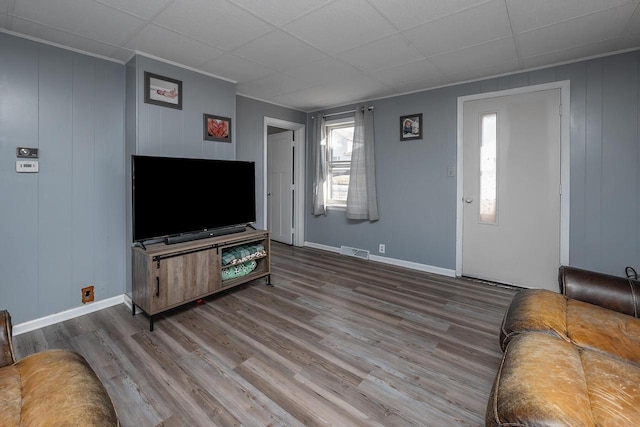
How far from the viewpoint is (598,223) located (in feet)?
9.68

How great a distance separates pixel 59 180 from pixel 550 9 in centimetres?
412

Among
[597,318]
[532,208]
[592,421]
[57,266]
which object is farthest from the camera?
[532,208]

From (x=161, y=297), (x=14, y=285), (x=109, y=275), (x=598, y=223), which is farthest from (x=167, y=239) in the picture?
(x=598, y=223)

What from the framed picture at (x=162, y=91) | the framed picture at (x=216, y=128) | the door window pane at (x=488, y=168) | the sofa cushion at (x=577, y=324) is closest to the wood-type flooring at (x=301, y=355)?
the sofa cushion at (x=577, y=324)

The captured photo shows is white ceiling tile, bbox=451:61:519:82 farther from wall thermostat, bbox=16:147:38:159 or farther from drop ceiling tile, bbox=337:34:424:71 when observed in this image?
wall thermostat, bbox=16:147:38:159

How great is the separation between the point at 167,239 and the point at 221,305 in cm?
83

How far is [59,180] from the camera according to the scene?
260cm

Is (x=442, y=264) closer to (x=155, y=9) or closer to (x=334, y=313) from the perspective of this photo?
(x=334, y=313)

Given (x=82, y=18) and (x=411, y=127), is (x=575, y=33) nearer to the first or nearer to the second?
(x=411, y=127)

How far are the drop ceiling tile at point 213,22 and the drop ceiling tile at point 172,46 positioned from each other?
11 cm

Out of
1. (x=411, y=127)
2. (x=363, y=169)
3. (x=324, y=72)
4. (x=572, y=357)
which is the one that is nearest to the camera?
(x=572, y=357)

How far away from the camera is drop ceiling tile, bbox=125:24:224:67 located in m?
2.45

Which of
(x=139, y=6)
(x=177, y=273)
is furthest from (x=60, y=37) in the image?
(x=177, y=273)

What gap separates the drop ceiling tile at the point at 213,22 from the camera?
6.85 ft
